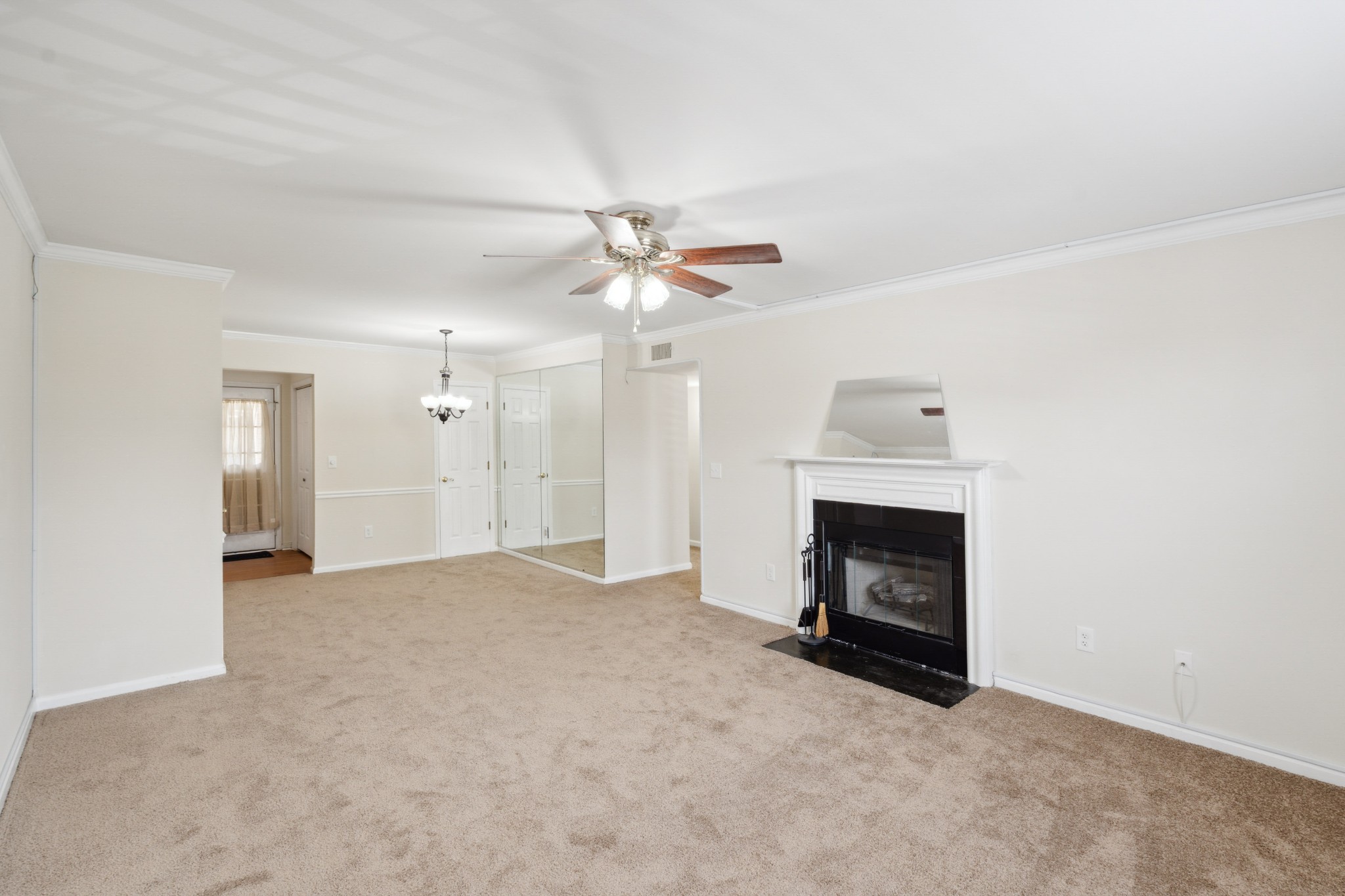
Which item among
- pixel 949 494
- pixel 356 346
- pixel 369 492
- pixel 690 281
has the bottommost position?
pixel 369 492

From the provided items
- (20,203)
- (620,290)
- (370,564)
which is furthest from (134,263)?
(370,564)

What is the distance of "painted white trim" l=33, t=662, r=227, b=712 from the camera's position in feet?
10.2

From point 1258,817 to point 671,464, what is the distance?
467 centimetres

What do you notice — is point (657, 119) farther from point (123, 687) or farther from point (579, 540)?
point (579, 540)

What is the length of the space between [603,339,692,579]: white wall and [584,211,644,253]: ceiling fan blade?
11.1 feet

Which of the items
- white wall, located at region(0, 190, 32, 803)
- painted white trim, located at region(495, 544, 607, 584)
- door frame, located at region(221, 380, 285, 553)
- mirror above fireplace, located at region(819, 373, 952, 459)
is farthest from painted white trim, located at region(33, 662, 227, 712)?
door frame, located at region(221, 380, 285, 553)

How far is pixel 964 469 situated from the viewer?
3439 mm

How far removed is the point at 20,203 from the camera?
249 cm

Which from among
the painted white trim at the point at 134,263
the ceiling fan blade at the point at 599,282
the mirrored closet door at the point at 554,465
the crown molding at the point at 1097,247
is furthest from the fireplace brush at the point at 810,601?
the painted white trim at the point at 134,263

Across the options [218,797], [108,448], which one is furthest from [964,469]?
[108,448]

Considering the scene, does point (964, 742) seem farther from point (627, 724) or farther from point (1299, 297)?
point (1299, 297)

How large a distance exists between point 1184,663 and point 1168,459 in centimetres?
93

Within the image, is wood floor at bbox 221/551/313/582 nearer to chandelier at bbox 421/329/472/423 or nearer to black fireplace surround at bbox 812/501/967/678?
chandelier at bbox 421/329/472/423

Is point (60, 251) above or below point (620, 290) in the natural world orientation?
above
